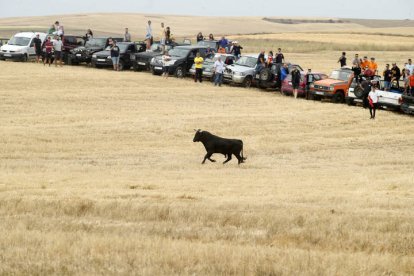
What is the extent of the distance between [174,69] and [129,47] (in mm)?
3660

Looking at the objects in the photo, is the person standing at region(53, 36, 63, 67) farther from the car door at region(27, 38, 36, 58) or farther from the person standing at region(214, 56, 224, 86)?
the person standing at region(214, 56, 224, 86)

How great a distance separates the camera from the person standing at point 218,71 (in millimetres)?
40312

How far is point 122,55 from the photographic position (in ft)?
150

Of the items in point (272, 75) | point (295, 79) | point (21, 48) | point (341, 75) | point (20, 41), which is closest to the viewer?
point (341, 75)

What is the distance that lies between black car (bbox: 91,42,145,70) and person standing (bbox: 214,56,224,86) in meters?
6.39

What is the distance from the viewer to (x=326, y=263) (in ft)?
29.0

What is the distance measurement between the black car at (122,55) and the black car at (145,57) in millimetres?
347

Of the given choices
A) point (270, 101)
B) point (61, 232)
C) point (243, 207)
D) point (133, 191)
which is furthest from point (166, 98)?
point (61, 232)

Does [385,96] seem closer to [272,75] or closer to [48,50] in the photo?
[272,75]

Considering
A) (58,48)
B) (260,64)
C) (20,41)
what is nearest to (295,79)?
(260,64)

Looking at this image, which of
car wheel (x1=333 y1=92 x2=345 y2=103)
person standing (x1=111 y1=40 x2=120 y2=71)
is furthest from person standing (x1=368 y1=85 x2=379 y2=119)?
person standing (x1=111 y1=40 x2=120 y2=71)

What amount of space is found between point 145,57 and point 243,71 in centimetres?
665

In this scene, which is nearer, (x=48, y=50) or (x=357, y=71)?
(x=357, y=71)

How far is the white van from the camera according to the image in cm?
4866
